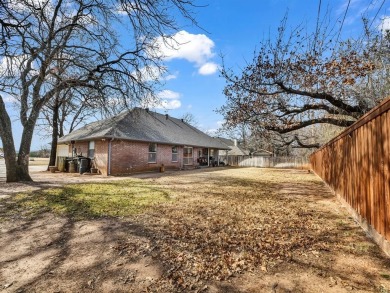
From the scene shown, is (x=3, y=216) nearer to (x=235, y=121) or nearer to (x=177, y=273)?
(x=177, y=273)

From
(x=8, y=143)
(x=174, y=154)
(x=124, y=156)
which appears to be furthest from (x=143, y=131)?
(x=8, y=143)

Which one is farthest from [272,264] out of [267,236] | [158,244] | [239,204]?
[239,204]

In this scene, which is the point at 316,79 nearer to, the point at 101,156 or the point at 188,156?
the point at 101,156

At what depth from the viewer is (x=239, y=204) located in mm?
6781

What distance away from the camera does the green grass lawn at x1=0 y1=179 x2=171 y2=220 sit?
18.7 ft

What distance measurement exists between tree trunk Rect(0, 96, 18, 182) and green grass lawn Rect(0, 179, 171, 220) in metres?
3.68

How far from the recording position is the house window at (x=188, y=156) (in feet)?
78.9

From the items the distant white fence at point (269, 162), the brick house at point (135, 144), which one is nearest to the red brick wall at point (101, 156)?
the brick house at point (135, 144)

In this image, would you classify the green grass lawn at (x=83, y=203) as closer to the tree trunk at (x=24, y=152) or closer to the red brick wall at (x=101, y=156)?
the tree trunk at (x=24, y=152)

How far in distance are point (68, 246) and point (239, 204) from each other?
4361 millimetres

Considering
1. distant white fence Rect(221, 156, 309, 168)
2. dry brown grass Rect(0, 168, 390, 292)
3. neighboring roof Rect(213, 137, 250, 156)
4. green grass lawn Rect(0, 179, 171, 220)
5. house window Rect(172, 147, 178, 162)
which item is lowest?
dry brown grass Rect(0, 168, 390, 292)

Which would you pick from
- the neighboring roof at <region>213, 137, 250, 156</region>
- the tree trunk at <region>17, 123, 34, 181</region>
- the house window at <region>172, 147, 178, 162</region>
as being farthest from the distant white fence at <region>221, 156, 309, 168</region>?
the tree trunk at <region>17, 123, 34, 181</region>

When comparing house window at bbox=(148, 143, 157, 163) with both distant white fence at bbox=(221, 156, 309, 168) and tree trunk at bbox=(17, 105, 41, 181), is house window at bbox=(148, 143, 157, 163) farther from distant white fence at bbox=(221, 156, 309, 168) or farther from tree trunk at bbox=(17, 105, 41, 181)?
distant white fence at bbox=(221, 156, 309, 168)

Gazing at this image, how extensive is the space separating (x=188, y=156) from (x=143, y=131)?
21.4 feet
